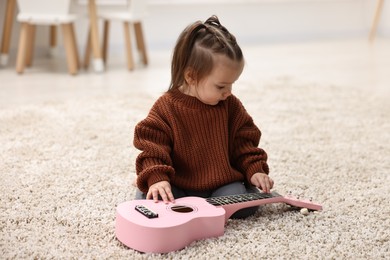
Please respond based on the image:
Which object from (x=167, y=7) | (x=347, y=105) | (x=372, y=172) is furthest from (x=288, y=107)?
(x=167, y=7)

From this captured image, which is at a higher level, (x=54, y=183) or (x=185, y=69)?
(x=185, y=69)

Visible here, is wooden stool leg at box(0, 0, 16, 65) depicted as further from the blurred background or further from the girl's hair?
the girl's hair

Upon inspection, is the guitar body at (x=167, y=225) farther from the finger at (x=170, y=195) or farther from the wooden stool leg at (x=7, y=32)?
the wooden stool leg at (x=7, y=32)

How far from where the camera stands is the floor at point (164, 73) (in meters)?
2.31

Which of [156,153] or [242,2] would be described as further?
[242,2]

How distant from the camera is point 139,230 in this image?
2.93 ft

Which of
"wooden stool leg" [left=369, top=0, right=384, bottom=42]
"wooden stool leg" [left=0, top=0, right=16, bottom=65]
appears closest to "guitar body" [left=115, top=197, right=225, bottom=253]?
"wooden stool leg" [left=0, top=0, right=16, bottom=65]

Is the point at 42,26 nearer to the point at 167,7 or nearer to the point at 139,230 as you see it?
the point at 167,7

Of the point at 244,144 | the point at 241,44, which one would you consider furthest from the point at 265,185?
the point at 241,44

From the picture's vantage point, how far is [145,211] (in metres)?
0.93

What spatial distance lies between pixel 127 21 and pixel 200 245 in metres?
2.09

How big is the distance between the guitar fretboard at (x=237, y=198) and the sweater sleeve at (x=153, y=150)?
0.33 ft

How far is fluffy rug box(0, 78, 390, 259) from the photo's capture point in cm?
93

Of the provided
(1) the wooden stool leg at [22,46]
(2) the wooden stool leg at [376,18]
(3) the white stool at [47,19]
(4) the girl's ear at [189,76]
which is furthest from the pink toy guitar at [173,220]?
(2) the wooden stool leg at [376,18]
